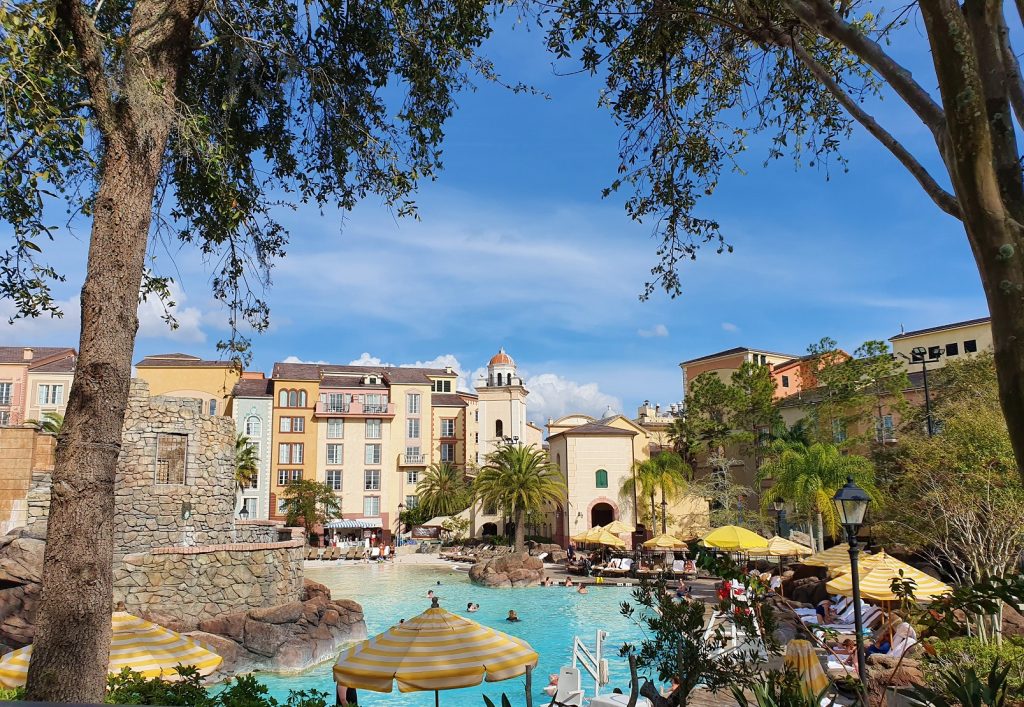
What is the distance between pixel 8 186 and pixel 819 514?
28.0 m

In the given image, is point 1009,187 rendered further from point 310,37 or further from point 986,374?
point 986,374

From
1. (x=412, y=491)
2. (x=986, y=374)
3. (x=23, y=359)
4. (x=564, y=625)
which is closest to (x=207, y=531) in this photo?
(x=564, y=625)

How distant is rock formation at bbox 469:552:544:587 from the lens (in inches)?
1298

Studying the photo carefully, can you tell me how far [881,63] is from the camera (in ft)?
15.0

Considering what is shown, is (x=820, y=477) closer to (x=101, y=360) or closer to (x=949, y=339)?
(x=101, y=360)

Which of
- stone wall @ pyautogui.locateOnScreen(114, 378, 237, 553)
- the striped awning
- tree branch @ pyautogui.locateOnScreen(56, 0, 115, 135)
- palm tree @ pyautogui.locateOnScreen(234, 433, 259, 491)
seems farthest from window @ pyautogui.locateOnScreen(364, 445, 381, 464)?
tree branch @ pyautogui.locateOnScreen(56, 0, 115, 135)

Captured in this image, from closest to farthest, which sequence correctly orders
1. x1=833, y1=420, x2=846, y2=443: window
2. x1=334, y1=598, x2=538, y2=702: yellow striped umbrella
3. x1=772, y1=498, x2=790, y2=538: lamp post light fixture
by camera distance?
1. x1=334, y1=598, x2=538, y2=702: yellow striped umbrella
2. x1=772, y1=498, x2=790, y2=538: lamp post light fixture
3. x1=833, y1=420, x2=846, y2=443: window

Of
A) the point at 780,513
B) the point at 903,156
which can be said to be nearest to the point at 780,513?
the point at 780,513

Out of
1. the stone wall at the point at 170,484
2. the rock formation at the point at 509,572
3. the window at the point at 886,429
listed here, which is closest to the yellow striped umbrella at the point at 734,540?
the rock formation at the point at 509,572

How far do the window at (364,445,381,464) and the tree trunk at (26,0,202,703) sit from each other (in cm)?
5263

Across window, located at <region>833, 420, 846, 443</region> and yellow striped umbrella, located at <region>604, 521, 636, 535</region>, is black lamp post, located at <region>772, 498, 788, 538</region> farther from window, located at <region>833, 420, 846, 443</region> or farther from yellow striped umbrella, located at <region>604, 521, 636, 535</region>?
yellow striped umbrella, located at <region>604, 521, 636, 535</region>

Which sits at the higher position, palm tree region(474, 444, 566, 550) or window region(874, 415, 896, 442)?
window region(874, 415, 896, 442)

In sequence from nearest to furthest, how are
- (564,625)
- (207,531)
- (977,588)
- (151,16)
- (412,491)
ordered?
(977,588) → (151,16) → (207,531) → (564,625) → (412,491)

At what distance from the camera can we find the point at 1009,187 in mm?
3613
